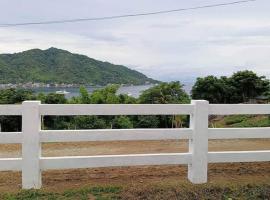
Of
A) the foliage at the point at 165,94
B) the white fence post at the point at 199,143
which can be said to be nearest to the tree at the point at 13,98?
the foliage at the point at 165,94

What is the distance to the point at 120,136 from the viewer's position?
6.59 meters

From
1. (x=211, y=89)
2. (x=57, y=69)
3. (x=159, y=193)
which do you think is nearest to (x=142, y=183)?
(x=159, y=193)

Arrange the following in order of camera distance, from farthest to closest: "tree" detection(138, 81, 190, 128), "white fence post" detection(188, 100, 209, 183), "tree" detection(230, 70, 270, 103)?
"tree" detection(230, 70, 270, 103) < "tree" detection(138, 81, 190, 128) < "white fence post" detection(188, 100, 209, 183)

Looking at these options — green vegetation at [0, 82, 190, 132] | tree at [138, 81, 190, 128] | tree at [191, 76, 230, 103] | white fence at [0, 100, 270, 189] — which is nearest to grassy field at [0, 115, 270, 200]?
white fence at [0, 100, 270, 189]

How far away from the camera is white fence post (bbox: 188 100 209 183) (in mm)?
6750

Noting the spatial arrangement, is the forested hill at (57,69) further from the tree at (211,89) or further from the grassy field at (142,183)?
the grassy field at (142,183)

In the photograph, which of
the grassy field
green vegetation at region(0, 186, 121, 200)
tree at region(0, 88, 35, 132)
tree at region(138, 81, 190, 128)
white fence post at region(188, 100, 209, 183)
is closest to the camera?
green vegetation at region(0, 186, 121, 200)

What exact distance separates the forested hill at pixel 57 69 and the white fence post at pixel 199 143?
4227 cm

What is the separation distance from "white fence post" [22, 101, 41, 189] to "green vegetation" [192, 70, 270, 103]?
23533mm

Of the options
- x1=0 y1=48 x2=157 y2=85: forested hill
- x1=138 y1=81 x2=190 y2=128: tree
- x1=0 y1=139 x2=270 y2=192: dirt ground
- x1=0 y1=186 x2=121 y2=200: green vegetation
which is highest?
x1=0 y1=48 x2=157 y2=85: forested hill

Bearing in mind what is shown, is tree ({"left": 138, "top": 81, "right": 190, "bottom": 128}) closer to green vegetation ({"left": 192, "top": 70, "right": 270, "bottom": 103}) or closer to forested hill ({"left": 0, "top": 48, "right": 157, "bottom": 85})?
green vegetation ({"left": 192, "top": 70, "right": 270, "bottom": 103})

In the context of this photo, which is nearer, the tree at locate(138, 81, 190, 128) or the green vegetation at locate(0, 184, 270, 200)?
the green vegetation at locate(0, 184, 270, 200)

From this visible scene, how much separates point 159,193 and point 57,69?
5292 cm

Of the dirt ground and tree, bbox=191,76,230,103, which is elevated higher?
tree, bbox=191,76,230,103
